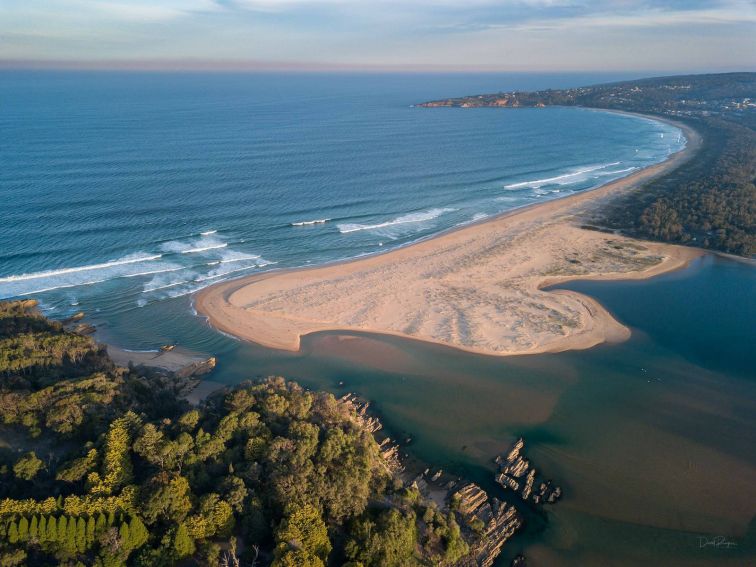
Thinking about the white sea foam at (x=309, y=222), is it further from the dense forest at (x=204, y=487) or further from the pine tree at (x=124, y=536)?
the pine tree at (x=124, y=536)

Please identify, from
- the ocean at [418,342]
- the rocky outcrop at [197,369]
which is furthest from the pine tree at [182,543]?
the rocky outcrop at [197,369]

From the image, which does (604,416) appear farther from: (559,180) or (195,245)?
(559,180)

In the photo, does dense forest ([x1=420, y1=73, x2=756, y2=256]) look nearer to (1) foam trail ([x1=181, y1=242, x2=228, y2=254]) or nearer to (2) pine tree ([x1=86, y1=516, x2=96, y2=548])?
(1) foam trail ([x1=181, y1=242, x2=228, y2=254])

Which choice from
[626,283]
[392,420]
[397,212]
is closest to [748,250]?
[626,283]

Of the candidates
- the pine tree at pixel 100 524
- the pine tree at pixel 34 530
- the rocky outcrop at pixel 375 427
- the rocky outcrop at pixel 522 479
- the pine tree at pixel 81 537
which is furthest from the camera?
the rocky outcrop at pixel 375 427

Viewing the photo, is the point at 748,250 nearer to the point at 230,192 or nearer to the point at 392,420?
the point at 392,420

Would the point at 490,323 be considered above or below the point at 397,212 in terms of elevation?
below

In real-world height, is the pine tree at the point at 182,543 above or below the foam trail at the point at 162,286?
below
